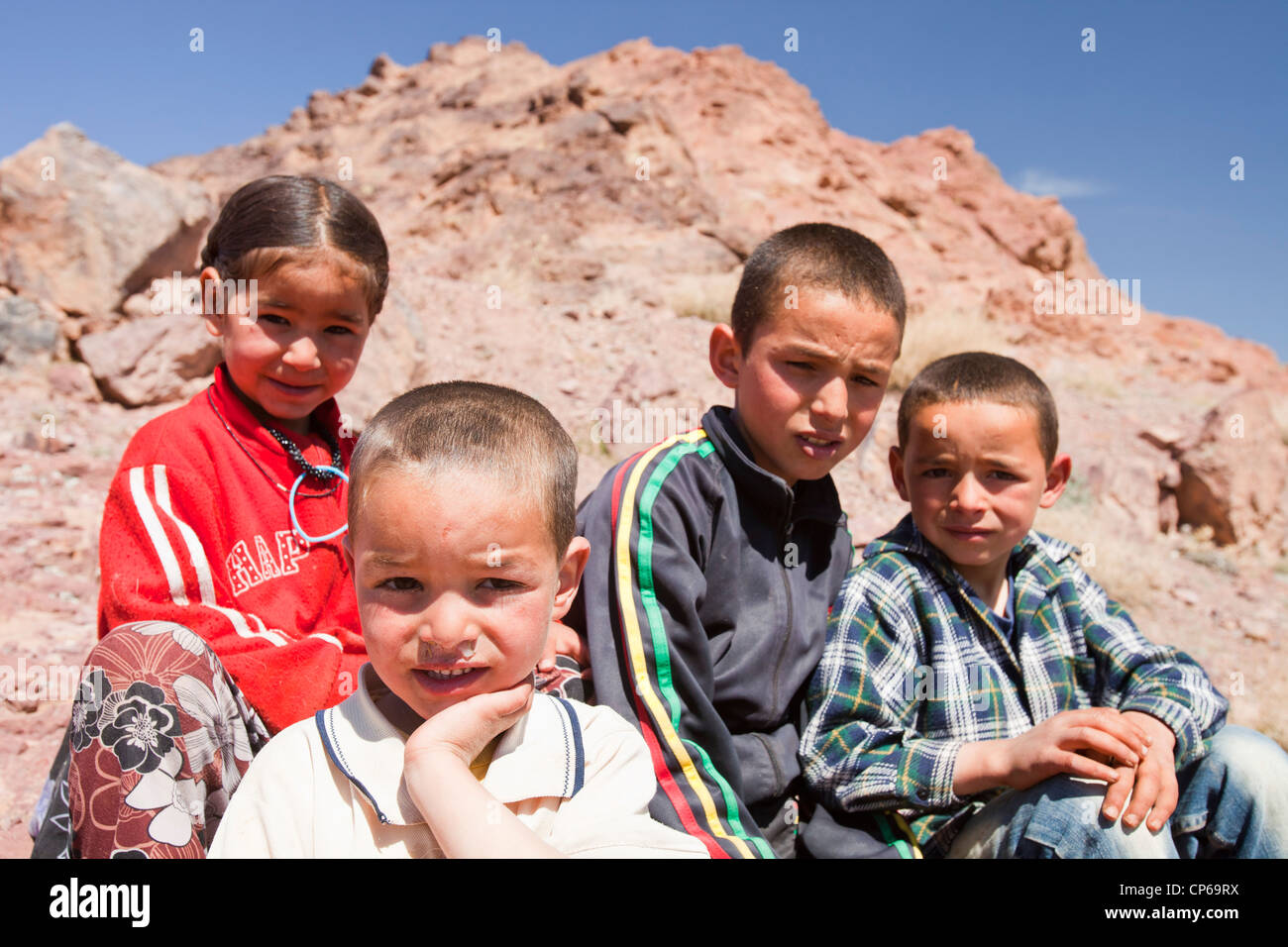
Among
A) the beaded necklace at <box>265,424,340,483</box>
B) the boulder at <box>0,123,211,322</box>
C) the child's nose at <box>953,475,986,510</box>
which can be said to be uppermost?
the boulder at <box>0,123,211,322</box>

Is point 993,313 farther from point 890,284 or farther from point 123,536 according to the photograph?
point 123,536

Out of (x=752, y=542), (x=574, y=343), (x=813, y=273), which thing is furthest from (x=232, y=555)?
(x=574, y=343)

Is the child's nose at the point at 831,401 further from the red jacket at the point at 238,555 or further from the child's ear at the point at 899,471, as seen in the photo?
the red jacket at the point at 238,555

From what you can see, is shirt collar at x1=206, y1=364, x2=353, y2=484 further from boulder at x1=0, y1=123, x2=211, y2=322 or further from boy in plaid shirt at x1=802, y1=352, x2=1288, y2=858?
boulder at x1=0, y1=123, x2=211, y2=322

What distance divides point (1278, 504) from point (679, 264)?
7.44m

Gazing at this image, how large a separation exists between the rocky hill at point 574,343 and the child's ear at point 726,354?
252 cm

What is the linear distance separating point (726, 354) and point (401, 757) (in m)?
1.44

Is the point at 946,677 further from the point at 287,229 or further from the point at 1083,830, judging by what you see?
the point at 287,229

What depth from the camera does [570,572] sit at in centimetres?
172

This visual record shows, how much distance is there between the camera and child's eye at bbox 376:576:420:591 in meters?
1.47

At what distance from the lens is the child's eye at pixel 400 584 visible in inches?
58.0

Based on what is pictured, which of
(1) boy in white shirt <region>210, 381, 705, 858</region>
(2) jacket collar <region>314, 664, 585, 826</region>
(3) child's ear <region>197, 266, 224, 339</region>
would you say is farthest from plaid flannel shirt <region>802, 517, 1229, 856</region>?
(3) child's ear <region>197, 266, 224, 339</region>

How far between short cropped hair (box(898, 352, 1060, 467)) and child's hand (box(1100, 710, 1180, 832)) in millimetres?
869
